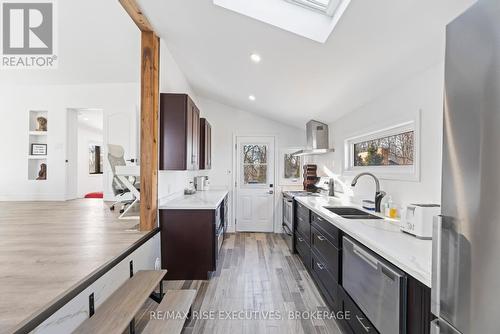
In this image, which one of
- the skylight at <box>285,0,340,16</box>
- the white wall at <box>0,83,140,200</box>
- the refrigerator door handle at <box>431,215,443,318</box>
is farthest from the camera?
the white wall at <box>0,83,140,200</box>

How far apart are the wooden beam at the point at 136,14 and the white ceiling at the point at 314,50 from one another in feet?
0.23

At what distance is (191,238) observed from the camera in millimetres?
2928

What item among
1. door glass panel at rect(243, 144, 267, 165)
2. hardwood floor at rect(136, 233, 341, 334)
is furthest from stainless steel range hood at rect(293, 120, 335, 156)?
hardwood floor at rect(136, 233, 341, 334)

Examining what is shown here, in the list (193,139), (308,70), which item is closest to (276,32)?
(308,70)

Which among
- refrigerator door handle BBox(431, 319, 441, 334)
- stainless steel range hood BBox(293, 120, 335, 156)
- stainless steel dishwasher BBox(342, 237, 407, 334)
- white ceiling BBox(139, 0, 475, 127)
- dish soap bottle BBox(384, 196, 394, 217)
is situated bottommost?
stainless steel dishwasher BBox(342, 237, 407, 334)

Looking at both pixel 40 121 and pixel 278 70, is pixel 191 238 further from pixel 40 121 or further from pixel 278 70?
pixel 40 121

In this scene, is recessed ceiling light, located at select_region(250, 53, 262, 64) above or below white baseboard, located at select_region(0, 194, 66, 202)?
above

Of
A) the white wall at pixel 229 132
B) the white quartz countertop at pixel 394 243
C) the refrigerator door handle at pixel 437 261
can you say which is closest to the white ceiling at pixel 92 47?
the white wall at pixel 229 132

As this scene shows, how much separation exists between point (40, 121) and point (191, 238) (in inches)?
175

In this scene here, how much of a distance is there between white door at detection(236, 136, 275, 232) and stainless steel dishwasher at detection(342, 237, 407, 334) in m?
3.47

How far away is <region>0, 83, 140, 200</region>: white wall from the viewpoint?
16.2 feet

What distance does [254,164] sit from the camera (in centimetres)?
544

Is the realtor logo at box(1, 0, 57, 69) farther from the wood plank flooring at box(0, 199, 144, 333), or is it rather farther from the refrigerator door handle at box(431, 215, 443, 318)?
the refrigerator door handle at box(431, 215, 443, 318)

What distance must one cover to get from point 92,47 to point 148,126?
2024 millimetres
